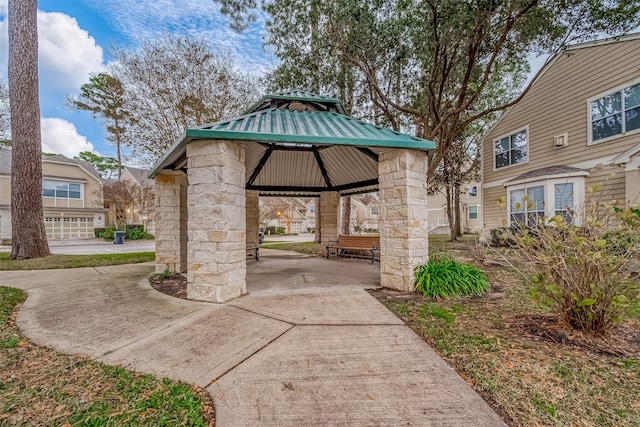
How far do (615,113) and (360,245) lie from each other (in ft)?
30.5

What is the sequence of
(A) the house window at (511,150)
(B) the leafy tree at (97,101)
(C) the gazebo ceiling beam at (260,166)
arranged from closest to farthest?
(C) the gazebo ceiling beam at (260,166)
(A) the house window at (511,150)
(B) the leafy tree at (97,101)

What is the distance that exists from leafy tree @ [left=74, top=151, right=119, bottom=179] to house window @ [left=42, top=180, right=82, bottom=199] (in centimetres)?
1175

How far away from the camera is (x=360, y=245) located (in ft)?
29.2

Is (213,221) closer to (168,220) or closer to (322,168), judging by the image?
(168,220)

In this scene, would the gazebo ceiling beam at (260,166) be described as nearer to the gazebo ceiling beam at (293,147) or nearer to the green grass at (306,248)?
the gazebo ceiling beam at (293,147)

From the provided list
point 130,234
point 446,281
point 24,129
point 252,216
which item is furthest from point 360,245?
point 130,234

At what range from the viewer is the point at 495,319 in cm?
368

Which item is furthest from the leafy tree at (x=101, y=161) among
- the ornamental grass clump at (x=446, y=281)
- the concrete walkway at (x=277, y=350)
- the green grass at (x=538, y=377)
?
the green grass at (x=538, y=377)

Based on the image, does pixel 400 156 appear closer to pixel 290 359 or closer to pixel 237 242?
pixel 237 242

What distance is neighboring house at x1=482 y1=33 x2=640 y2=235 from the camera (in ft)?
27.7

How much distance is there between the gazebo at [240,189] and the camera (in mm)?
4379

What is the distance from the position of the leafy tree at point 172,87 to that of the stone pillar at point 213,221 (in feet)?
27.6

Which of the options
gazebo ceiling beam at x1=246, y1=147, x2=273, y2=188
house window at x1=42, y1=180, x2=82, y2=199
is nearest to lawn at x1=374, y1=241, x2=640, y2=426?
gazebo ceiling beam at x1=246, y1=147, x2=273, y2=188

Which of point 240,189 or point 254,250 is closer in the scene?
point 240,189
